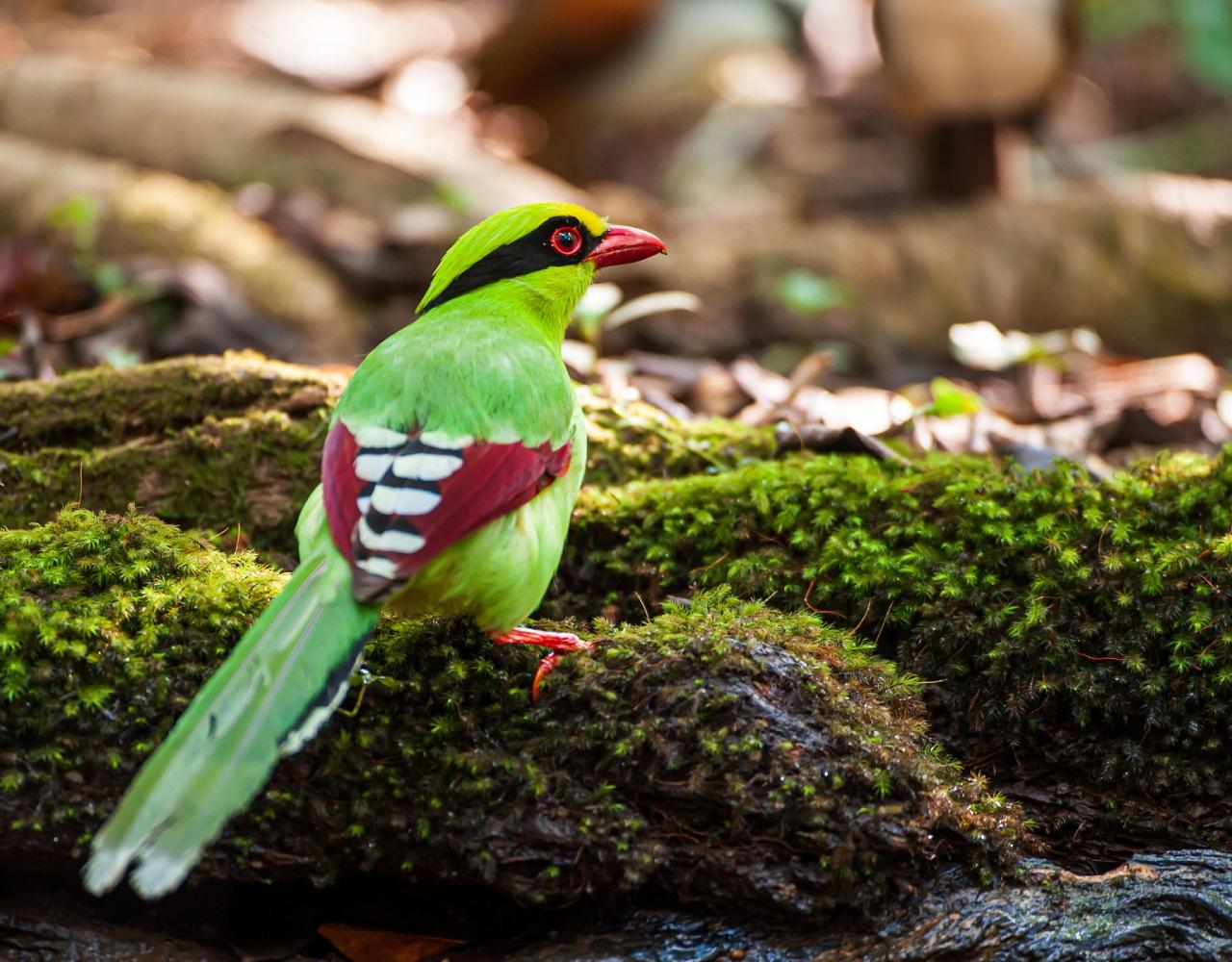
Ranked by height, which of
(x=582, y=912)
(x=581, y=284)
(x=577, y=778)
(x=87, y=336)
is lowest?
(x=582, y=912)

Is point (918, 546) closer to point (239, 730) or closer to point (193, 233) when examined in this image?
point (239, 730)

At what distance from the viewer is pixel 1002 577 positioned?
A: 3463 millimetres

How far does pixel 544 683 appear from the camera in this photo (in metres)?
2.90

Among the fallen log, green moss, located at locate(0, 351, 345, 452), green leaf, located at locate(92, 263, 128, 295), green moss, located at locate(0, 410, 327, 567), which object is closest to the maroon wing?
green moss, located at locate(0, 410, 327, 567)

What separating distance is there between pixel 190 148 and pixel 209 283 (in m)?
3.08

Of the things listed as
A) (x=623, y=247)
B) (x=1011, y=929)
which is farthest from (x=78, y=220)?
(x=1011, y=929)

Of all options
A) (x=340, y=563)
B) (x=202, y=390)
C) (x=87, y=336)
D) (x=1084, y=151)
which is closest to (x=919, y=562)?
(x=340, y=563)

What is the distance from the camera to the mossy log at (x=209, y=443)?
395 centimetres

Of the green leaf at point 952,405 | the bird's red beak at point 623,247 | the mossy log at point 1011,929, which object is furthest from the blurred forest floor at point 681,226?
the mossy log at point 1011,929

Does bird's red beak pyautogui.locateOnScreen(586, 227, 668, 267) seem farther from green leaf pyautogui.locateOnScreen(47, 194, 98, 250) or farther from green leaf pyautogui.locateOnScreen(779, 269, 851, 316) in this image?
green leaf pyautogui.locateOnScreen(47, 194, 98, 250)

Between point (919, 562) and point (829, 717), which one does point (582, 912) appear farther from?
point (919, 562)

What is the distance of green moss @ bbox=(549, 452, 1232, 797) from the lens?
10.4 feet

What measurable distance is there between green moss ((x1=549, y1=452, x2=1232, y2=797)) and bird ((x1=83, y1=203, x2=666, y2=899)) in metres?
0.56

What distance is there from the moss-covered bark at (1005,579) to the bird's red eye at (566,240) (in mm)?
747
